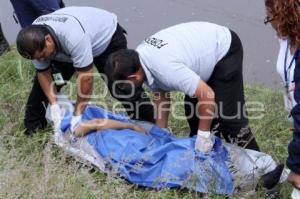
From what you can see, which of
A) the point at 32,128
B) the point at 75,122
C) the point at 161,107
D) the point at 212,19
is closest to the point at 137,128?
the point at 161,107

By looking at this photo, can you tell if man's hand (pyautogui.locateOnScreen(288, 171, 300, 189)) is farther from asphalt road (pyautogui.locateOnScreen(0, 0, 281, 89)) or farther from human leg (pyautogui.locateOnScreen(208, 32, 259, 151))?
asphalt road (pyautogui.locateOnScreen(0, 0, 281, 89))

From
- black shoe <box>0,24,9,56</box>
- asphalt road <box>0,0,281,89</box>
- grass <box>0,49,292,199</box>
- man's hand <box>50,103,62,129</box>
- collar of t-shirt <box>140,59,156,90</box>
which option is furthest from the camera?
black shoe <box>0,24,9,56</box>

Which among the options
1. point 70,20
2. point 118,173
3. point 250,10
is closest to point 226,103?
point 118,173

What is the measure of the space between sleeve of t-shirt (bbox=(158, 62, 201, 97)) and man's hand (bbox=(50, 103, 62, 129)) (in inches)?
39.2

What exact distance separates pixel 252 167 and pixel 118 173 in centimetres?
74

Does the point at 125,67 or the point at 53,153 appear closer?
the point at 125,67

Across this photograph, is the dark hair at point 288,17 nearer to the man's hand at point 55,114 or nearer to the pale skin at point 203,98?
the pale skin at point 203,98

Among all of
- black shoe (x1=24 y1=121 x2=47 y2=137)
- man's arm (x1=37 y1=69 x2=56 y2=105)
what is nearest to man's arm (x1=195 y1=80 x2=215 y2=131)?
man's arm (x1=37 y1=69 x2=56 y2=105)

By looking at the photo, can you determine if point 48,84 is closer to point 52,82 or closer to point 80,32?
point 52,82

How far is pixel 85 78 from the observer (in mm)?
3385

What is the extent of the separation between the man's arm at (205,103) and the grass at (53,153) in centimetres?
38

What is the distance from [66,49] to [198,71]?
85 centimetres

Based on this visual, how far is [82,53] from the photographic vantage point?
3287 mm

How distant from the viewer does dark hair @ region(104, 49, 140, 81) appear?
2.79m
